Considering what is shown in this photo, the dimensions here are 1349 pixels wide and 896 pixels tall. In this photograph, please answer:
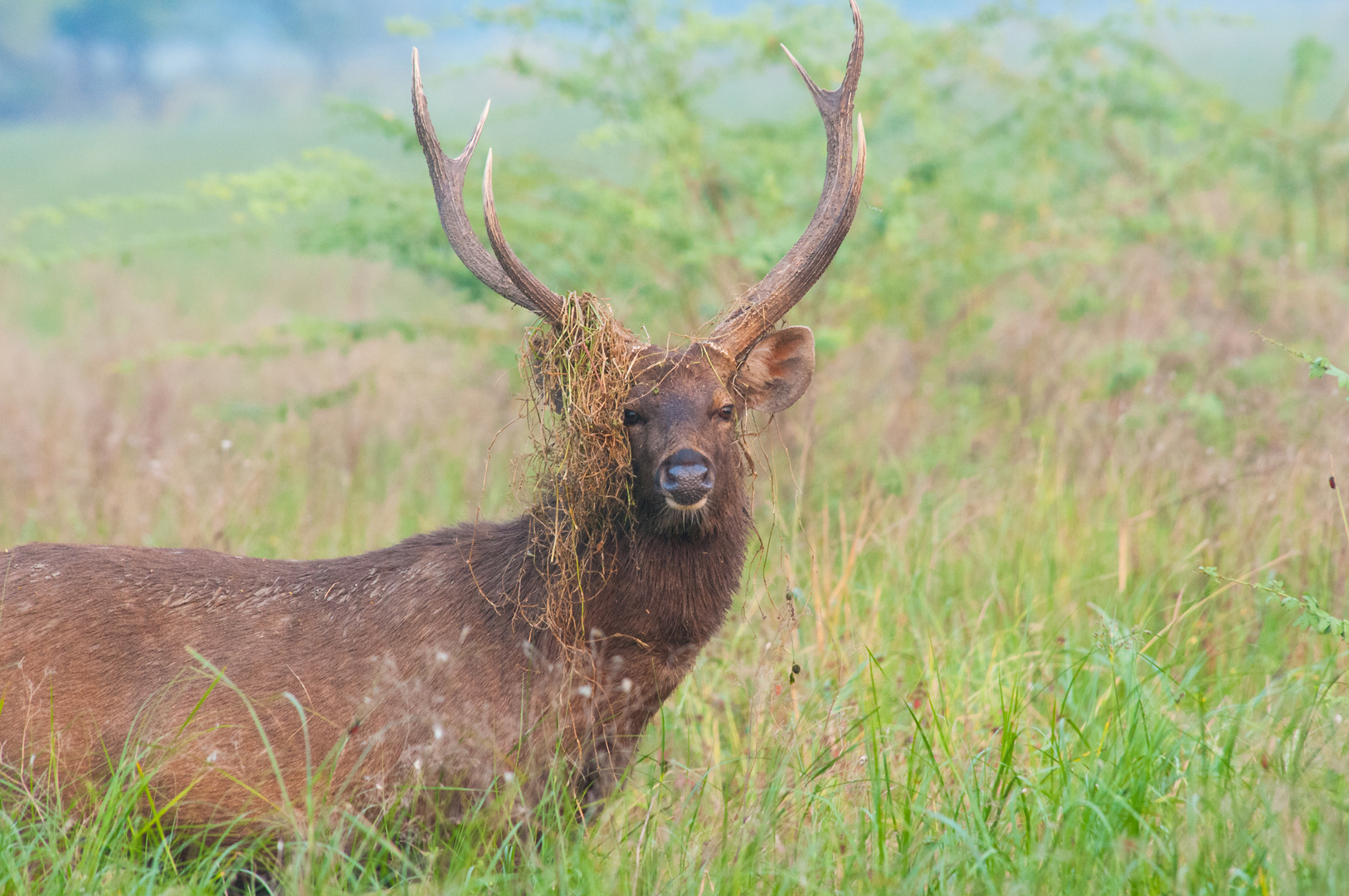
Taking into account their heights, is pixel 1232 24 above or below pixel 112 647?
above

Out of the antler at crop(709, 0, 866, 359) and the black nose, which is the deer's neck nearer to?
the black nose

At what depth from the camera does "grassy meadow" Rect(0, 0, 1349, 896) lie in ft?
10.6

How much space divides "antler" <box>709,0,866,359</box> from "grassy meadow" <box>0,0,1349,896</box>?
1.85ft

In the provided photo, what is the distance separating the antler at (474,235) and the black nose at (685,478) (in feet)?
2.11

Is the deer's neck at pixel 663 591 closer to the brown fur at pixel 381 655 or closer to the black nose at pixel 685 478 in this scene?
the brown fur at pixel 381 655

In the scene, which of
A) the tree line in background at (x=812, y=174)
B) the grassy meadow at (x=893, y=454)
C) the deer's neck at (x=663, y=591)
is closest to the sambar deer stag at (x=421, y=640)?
the deer's neck at (x=663, y=591)

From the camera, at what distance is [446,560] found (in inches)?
155

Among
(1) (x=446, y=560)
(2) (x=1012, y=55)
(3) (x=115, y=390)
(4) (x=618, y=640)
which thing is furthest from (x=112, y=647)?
(2) (x=1012, y=55)

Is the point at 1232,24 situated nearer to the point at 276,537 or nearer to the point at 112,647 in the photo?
the point at 276,537

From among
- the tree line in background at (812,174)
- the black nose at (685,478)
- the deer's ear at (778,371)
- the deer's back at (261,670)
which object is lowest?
the deer's back at (261,670)

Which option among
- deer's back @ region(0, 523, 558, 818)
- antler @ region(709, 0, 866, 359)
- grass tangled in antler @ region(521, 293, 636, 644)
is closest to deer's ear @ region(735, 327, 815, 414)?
antler @ region(709, 0, 866, 359)

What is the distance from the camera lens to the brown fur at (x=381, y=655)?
11.4 ft

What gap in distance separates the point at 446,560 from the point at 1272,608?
3333 mm

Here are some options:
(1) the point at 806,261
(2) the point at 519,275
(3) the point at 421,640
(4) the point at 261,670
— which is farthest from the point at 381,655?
(1) the point at 806,261
